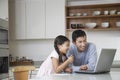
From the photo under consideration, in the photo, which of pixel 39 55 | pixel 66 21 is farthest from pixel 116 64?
pixel 39 55

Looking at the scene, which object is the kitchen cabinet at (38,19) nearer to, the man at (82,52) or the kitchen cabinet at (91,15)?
the kitchen cabinet at (91,15)

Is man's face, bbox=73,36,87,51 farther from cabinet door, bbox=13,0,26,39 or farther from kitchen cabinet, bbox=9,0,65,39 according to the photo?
cabinet door, bbox=13,0,26,39

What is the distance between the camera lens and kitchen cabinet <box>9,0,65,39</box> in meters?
4.66

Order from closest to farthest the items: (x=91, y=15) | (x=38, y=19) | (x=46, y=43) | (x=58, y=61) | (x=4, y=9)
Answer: (x=58, y=61) < (x=4, y=9) < (x=91, y=15) < (x=38, y=19) < (x=46, y=43)

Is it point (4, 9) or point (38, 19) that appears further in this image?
point (38, 19)

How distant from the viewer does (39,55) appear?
5031mm

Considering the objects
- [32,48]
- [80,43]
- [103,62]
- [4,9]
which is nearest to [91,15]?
[32,48]

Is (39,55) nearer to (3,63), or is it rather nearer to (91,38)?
(91,38)

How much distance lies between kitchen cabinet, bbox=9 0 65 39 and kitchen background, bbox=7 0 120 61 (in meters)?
0.10

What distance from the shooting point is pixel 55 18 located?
15.4 ft

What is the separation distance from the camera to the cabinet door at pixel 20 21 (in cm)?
484

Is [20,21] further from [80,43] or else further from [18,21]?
[80,43]

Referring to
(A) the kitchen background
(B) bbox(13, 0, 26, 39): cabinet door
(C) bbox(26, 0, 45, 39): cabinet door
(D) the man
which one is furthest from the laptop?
(B) bbox(13, 0, 26, 39): cabinet door

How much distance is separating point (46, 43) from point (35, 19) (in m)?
0.57
